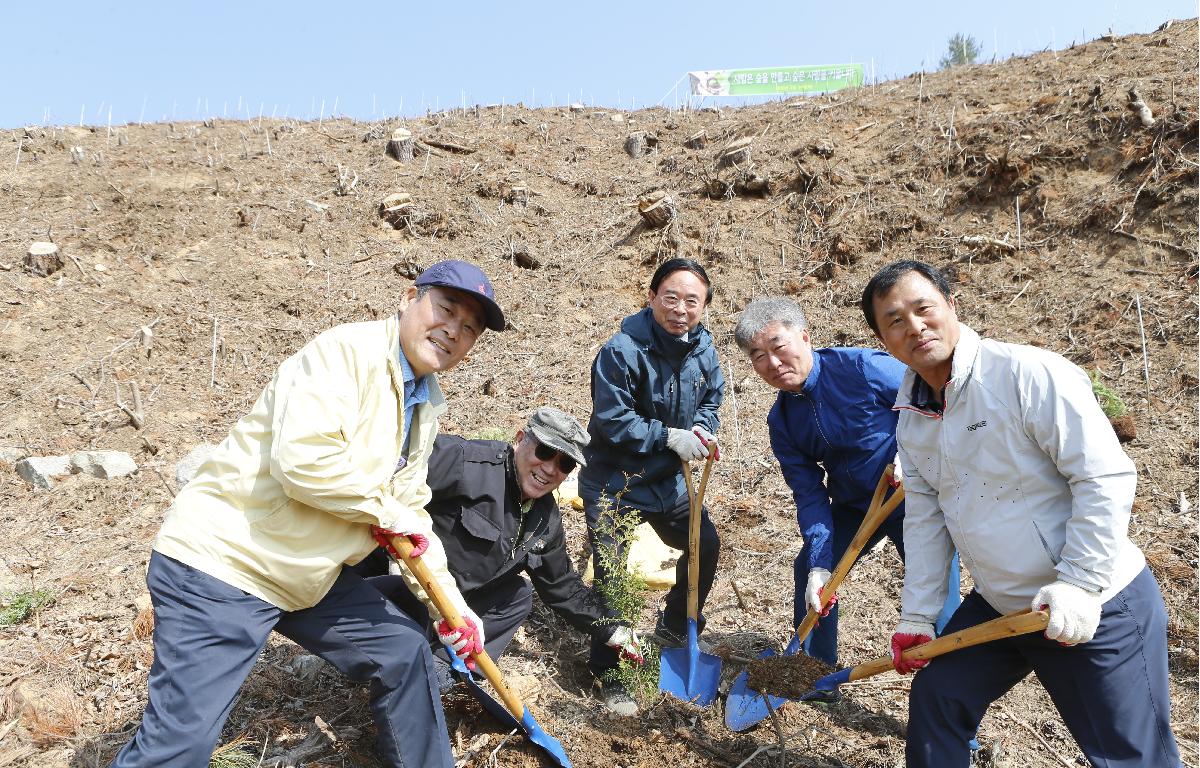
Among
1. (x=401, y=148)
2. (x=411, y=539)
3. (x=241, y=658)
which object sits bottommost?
→ (x=241, y=658)

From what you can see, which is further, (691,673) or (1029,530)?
(691,673)

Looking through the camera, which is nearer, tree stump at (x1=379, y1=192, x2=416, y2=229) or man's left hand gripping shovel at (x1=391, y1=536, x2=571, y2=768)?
man's left hand gripping shovel at (x1=391, y1=536, x2=571, y2=768)

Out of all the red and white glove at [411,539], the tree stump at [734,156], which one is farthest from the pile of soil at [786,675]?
the tree stump at [734,156]

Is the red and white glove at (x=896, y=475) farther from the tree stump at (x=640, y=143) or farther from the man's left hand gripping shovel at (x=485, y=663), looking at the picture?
the tree stump at (x=640, y=143)

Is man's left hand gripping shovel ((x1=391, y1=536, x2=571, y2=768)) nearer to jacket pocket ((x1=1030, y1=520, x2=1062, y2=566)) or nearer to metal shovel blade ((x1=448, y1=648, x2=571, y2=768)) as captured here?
metal shovel blade ((x1=448, y1=648, x2=571, y2=768))

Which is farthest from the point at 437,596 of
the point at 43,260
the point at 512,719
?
the point at 43,260

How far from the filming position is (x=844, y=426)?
11.3 ft

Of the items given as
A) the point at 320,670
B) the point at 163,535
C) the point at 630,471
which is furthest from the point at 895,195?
the point at 163,535

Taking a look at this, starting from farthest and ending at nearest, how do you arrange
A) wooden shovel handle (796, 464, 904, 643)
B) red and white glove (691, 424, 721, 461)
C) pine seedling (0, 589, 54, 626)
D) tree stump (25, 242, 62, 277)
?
tree stump (25, 242, 62, 277) → pine seedling (0, 589, 54, 626) → red and white glove (691, 424, 721, 461) → wooden shovel handle (796, 464, 904, 643)

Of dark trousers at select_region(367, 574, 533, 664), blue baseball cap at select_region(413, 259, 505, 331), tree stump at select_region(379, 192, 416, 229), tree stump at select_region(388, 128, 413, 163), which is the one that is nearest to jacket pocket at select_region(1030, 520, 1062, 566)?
blue baseball cap at select_region(413, 259, 505, 331)

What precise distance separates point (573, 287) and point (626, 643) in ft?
21.1

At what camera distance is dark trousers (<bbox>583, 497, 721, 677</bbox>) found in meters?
3.69

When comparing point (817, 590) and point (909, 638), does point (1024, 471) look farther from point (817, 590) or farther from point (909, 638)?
point (817, 590)

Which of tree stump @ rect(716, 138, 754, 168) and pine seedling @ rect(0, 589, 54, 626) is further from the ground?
tree stump @ rect(716, 138, 754, 168)
